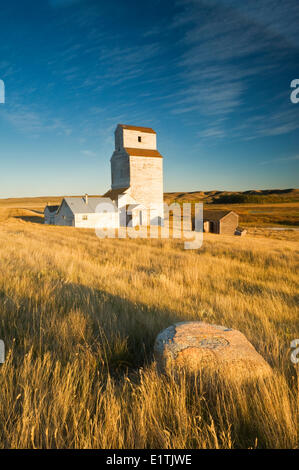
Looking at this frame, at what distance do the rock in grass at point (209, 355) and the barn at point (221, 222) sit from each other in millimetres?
41223

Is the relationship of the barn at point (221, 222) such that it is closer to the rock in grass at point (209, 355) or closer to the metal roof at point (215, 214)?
the metal roof at point (215, 214)

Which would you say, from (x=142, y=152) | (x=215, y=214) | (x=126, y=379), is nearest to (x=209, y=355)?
(x=126, y=379)

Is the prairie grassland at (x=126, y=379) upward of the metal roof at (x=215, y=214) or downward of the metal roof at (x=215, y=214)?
downward

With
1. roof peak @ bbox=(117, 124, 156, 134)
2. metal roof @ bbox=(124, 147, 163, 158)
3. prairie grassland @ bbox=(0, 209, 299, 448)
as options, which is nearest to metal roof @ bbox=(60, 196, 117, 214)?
metal roof @ bbox=(124, 147, 163, 158)

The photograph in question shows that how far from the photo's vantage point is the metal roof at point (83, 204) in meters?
40.9

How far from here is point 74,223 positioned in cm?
4047

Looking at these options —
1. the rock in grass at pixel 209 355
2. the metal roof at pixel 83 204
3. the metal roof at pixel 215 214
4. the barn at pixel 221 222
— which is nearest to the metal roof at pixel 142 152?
the metal roof at pixel 83 204

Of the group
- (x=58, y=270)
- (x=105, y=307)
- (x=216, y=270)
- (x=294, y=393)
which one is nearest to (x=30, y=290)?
(x=105, y=307)

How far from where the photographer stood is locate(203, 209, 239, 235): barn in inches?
1657

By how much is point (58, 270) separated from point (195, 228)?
131 ft

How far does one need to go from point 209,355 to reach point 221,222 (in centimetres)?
4165

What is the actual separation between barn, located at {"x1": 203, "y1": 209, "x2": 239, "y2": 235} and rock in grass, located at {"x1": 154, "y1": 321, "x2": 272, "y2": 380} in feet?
135

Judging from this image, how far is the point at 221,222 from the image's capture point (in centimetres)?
4194
